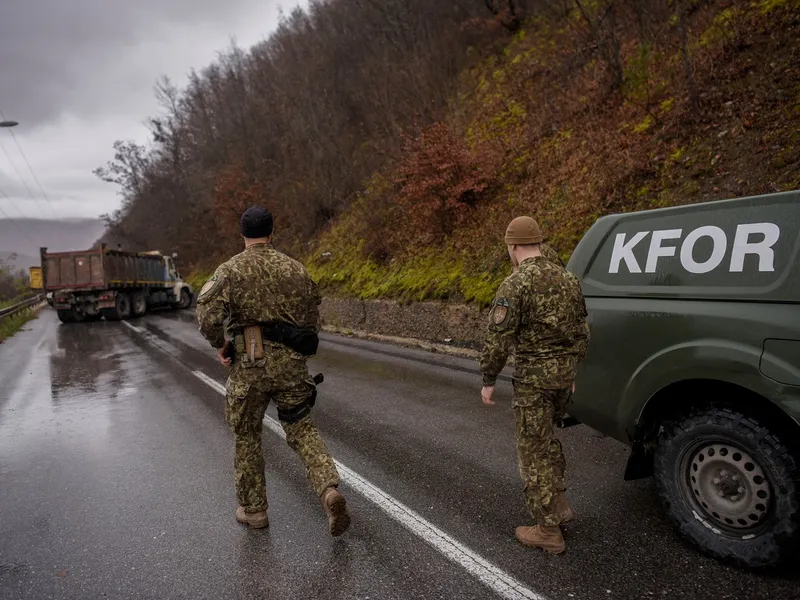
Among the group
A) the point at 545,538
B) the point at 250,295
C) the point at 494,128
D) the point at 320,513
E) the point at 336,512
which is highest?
the point at 494,128

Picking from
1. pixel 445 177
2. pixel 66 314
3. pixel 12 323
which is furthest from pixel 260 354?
pixel 66 314

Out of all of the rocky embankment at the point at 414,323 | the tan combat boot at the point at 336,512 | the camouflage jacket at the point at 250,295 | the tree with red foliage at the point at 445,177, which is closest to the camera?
the tan combat boot at the point at 336,512

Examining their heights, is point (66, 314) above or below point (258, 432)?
below

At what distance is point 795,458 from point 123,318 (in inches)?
967

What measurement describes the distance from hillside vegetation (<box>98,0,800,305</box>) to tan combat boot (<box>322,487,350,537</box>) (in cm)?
717

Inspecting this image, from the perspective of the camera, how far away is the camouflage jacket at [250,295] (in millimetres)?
3312

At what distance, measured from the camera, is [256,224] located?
3.53 m

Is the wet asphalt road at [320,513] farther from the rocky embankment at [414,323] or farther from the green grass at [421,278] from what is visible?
the green grass at [421,278]

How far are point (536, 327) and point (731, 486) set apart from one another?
4.32 feet

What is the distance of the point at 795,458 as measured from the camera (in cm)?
262

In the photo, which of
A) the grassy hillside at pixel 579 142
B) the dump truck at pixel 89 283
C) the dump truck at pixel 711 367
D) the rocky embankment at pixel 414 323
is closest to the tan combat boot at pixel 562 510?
the dump truck at pixel 711 367

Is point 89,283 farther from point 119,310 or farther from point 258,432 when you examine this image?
point 258,432

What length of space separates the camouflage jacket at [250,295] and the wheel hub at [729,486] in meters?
2.57

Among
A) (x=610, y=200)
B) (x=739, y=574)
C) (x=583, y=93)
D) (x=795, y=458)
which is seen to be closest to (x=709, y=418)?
(x=795, y=458)
